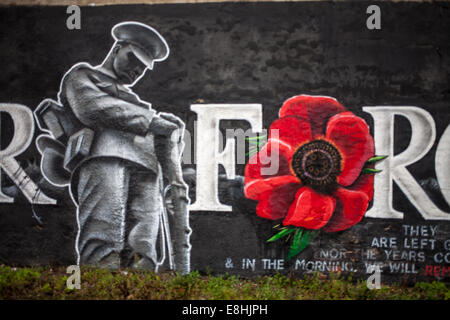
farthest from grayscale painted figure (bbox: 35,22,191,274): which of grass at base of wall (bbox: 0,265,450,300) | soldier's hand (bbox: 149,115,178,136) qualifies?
grass at base of wall (bbox: 0,265,450,300)

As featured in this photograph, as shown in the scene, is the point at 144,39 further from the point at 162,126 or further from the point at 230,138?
the point at 230,138

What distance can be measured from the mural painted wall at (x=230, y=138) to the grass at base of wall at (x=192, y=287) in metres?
0.16

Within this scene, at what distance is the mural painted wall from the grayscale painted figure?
2 centimetres

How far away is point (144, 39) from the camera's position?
14.2 feet

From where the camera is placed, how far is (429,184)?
4.04 meters

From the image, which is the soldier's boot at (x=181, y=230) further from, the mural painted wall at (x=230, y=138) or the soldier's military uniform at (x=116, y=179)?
the soldier's military uniform at (x=116, y=179)

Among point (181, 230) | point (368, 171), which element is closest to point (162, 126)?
point (181, 230)

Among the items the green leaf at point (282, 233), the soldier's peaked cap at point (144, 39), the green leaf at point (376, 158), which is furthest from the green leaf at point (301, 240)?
the soldier's peaked cap at point (144, 39)

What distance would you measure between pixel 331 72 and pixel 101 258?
4.21m

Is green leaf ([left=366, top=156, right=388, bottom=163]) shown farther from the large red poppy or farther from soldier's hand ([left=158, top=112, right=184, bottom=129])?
soldier's hand ([left=158, top=112, right=184, bottom=129])

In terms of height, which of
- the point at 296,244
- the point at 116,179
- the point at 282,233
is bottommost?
the point at 296,244

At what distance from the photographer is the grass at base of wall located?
12.3ft

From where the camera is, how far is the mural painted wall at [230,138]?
407cm

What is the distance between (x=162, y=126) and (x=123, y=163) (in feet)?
2.55
